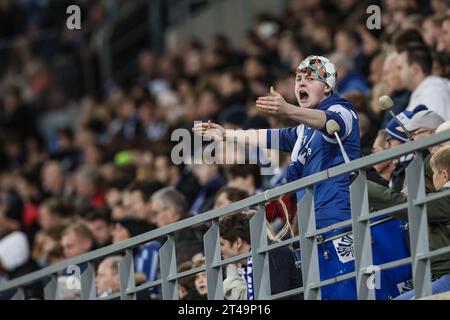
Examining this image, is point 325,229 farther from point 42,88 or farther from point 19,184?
point 42,88

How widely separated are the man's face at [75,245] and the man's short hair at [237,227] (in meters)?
3.07

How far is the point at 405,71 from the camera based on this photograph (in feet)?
34.6

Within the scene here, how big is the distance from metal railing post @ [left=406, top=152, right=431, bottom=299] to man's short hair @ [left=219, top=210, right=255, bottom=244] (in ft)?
6.40

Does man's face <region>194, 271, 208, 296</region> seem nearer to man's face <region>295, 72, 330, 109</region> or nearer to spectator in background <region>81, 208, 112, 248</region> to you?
man's face <region>295, 72, 330, 109</region>

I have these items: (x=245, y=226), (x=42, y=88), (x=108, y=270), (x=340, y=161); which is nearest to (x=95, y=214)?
(x=108, y=270)

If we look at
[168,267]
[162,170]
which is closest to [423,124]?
[168,267]

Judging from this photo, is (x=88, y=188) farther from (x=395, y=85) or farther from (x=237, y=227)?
(x=237, y=227)

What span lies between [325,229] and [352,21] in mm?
7961

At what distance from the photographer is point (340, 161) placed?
8.26 meters

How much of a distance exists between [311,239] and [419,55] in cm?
306

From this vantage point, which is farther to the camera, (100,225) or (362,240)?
(100,225)

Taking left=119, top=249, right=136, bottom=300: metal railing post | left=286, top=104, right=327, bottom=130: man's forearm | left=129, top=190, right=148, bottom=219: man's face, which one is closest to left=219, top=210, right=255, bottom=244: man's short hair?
left=119, top=249, right=136, bottom=300: metal railing post

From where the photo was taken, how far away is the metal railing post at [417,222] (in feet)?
23.9
